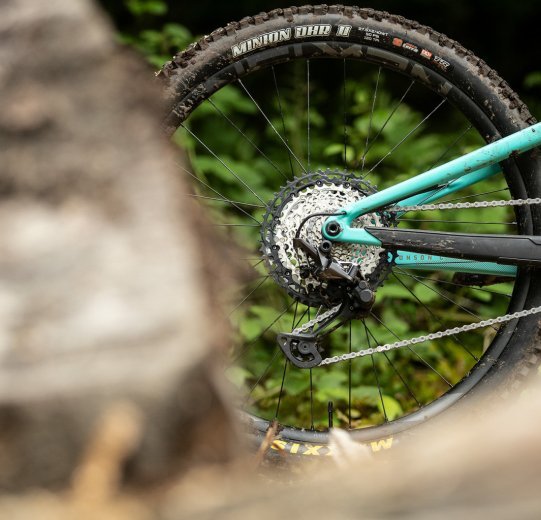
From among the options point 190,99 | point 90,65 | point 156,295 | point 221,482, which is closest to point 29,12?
point 90,65

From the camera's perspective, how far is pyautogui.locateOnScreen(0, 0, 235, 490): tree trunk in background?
138 centimetres

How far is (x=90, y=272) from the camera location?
57.1 inches

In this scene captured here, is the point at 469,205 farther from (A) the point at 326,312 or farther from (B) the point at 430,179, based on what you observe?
(A) the point at 326,312

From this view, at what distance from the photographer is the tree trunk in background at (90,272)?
1.38 metres

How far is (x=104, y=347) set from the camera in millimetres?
1403

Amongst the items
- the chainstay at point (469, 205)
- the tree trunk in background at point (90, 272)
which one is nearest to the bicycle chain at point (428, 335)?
the chainstay at point (469, 205)

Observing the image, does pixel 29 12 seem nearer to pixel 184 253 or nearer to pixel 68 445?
pixel 184 253

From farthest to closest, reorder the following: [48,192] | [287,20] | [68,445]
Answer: [287,20] < [48,192] < [68,445]

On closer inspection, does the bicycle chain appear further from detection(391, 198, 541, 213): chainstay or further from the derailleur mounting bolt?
the derailleur mounting bolt

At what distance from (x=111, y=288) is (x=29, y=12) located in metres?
0.57

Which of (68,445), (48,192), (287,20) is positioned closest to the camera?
(68,445)

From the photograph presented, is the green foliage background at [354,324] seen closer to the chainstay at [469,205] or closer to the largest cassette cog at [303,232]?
the largest cassette cog at [303,232]

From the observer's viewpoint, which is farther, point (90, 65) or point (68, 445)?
point (90, 65)

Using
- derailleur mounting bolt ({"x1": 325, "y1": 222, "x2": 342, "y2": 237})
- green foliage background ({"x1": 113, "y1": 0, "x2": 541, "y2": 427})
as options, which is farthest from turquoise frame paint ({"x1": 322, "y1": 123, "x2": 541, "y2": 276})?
green foliage background ({"x1": 113, "y1": 0, "x2": 541, "y2": 427})
